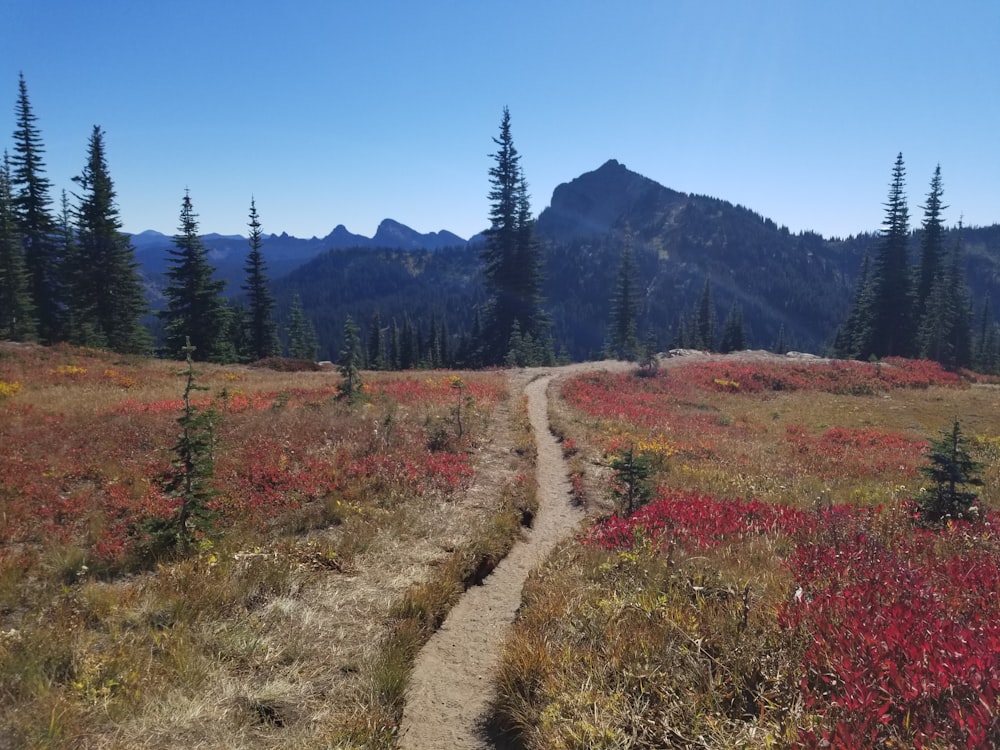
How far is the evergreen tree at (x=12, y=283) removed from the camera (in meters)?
39.2

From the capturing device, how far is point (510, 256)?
50.4 meters

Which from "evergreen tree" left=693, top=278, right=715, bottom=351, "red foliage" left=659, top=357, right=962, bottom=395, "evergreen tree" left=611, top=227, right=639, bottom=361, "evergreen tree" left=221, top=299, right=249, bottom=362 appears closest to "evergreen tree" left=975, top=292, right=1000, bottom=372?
"evergreen tree" left=693, top=278, right=715, bottom=351

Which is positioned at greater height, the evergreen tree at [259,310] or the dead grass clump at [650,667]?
the evergreen tree at [259,310]

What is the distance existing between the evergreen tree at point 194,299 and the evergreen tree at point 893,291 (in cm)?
6376

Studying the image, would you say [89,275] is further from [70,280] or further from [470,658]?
[470,658]

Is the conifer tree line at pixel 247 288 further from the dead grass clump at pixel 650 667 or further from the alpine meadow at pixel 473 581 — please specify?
the dead grass clump at pixel 650 667

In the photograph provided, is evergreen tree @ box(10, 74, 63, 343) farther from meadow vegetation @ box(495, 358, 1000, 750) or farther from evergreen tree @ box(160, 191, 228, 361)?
meadow vegetation @ box(495, 358, 1000, 750)

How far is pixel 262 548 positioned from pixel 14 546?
14.1ft

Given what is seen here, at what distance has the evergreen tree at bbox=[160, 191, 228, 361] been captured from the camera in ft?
149

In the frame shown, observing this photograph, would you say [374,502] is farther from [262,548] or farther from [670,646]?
[670,646]

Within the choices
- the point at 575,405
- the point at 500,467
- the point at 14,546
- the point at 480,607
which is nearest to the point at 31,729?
the point at 480,607

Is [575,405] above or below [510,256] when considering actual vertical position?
below

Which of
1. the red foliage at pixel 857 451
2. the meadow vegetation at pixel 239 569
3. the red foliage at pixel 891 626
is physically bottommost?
the red foliage at pixel 857 451

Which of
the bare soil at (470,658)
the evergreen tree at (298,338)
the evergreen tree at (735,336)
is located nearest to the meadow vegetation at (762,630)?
the bare soil at (470,658)
